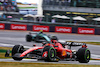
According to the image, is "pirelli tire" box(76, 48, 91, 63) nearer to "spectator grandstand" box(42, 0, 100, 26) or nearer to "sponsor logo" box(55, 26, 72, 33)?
"sponsor logo" box(55, 26, 72, 33)

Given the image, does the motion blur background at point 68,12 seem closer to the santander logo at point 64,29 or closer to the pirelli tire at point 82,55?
the santander logo at point 64,29

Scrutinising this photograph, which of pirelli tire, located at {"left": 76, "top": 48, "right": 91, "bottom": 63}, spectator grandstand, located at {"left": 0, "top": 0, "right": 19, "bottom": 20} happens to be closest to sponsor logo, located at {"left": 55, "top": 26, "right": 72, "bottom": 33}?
pirelli tire, located at {"left": 76, "top": 48, "right": 91, "bottom": 63}

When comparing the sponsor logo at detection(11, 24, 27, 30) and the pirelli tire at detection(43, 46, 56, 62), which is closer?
the pirelli tire at detection(43, 46, 56, 62)

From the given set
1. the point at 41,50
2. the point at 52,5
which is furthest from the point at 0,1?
the point at 41,50

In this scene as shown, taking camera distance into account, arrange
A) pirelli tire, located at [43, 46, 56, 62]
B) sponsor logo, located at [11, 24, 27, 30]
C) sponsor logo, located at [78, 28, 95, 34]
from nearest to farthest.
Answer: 1. pirelli tire, located at [43, 46, 56, 62]
2. sponsor logo, located at [78, 28, 95, 34]
3. sponsor logo, located at [11, 24, 27, 30]

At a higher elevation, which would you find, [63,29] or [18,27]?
[18,27]

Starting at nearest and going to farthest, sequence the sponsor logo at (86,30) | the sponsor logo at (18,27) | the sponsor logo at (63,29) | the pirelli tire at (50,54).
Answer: the pirelli tire at (50,54) → the sponsor logo at (86,30) → the sponsor logo at (63,29) → the sponsor logo at (18,27)

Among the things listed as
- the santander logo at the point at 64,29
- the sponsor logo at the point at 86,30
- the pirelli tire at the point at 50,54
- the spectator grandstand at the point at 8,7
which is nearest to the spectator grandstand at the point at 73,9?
the sponsor logo at the point at 86,30

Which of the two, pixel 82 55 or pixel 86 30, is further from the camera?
pixel 86 30

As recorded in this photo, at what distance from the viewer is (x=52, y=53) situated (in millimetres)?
12703

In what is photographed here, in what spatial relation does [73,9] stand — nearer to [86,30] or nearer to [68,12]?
[68,12]

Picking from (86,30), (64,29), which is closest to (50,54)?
(86,30)

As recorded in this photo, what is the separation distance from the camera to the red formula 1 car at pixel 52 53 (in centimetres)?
1243

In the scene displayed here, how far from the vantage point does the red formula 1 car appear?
40.8ft
